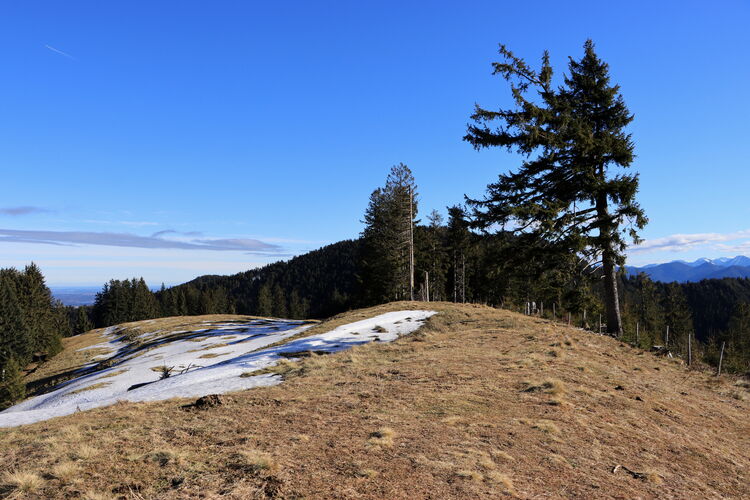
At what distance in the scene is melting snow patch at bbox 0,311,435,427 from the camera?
10.8 m

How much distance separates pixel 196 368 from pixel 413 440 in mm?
16536

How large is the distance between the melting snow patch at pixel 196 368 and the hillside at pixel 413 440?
2114 mm

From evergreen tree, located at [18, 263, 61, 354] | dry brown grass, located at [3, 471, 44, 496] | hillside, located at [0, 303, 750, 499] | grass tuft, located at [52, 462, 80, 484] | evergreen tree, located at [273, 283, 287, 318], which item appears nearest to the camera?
dry brown grass, located at [3, 471, 44, 496]

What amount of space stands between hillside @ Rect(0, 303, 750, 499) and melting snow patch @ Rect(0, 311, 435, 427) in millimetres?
2114

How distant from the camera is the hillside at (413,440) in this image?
4586 mm

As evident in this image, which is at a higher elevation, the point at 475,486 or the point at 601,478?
the point at 475,486

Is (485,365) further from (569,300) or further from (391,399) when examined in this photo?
(569,300)

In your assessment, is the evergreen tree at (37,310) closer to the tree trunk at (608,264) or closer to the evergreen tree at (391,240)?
the evergreen tree at (391,240)

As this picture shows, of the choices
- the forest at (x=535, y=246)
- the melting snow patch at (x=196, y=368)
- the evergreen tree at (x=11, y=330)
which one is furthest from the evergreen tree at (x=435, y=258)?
the evergreen tree at (x=11, y=330)

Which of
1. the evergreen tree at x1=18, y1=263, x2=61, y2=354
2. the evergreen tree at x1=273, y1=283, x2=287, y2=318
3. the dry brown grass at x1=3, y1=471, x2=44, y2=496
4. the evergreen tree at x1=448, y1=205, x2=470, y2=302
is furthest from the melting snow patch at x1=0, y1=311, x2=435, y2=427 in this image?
the evergreen tree at x1=273, y1=283, x2=287, y2=318

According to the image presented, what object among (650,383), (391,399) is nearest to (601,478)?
(391,399)

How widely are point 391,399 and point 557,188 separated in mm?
14313

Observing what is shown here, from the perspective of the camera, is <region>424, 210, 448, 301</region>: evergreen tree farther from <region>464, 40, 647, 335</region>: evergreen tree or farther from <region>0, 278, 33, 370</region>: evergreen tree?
<region>0, 278, 33, 370</region>: evergreen tree

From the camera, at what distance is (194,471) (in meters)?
4.72
